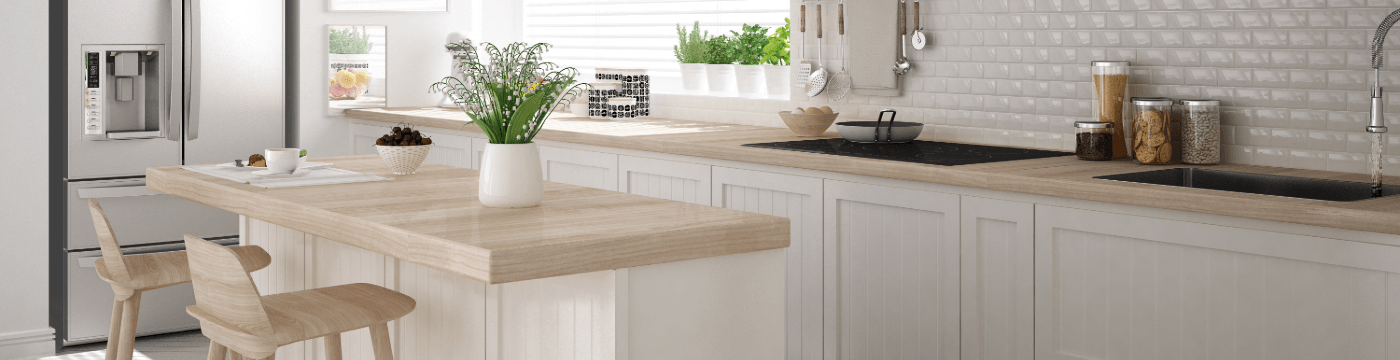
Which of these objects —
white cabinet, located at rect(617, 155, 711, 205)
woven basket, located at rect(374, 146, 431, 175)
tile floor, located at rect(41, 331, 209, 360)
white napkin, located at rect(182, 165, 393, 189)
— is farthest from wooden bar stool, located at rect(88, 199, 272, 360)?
white cabinet, located at rect(617, 155, 711, 205)

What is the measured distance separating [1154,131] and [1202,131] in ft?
0.42

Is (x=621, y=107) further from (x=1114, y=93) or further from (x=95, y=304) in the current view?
(x=1114, y=93)

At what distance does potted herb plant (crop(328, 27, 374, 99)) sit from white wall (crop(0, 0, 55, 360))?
144 centimetres

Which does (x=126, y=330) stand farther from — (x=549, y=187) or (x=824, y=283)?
(x=824, y=283)

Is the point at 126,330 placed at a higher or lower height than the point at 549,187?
lower

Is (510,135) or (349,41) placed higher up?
(349,41)

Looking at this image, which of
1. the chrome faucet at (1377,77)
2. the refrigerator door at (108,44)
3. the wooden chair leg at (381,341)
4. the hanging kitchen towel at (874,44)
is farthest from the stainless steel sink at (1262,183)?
the refrigerator door at (108,44)

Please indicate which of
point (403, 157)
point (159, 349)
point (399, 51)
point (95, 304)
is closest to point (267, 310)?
point (403, 157)

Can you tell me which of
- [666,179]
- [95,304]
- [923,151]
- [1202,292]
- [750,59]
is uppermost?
[750,59]

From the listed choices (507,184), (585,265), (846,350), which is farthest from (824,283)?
(585,265)

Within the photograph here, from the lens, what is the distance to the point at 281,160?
10.8 feet

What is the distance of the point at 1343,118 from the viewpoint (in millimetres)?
3250

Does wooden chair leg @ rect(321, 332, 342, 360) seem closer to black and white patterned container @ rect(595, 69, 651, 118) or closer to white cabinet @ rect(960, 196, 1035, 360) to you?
white cabinet @ rect(960, 196, 1035, 360)

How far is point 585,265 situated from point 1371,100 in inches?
80.4
